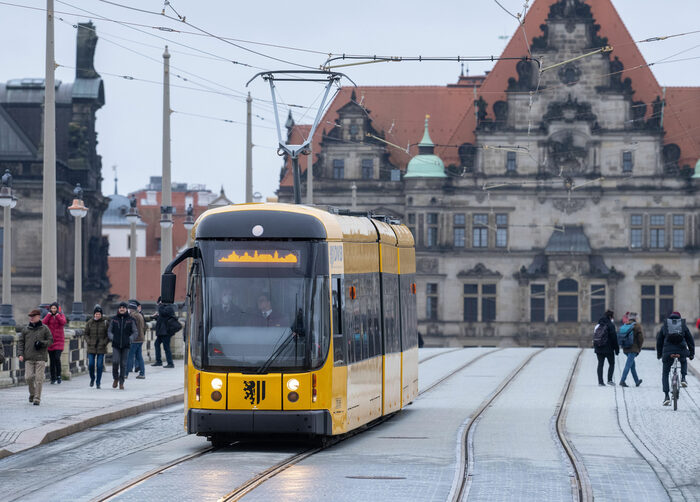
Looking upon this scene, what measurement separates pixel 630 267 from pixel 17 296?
112 feet

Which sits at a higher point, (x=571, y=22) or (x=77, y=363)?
(x=571, y=22)

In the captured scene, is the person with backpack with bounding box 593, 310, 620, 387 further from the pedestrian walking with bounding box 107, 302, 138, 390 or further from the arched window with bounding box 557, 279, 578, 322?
the arched window with bounding box 557, 279, 578, 322

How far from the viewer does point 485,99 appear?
254ft

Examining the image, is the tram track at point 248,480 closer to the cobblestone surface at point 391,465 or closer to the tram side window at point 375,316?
the cobblestone surface at point 391,465

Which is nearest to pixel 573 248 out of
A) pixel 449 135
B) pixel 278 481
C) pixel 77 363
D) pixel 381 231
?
pixel 449 135

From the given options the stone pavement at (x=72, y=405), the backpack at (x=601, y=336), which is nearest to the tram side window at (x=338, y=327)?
the stone pavement at (x=72, y=405)

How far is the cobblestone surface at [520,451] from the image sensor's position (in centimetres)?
1272

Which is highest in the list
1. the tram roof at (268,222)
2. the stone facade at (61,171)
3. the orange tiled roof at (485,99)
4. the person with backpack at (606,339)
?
the orange tiled roof at (485,99)

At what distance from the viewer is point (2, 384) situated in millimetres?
25500

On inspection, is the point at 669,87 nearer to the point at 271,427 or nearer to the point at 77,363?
the point at 77,363

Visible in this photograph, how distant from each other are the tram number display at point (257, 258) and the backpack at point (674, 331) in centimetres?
962

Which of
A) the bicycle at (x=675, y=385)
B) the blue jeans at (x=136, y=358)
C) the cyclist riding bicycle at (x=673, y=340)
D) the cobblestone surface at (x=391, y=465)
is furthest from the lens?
the blue jeans at (x=136, y=358)

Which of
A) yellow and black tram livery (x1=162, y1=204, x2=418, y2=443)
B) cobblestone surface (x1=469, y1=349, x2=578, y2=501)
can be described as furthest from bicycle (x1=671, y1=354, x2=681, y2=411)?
yellow and black tram livery (x1=162, y1=204, x2=418, y2=443)

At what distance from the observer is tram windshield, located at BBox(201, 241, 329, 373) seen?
15703mm
